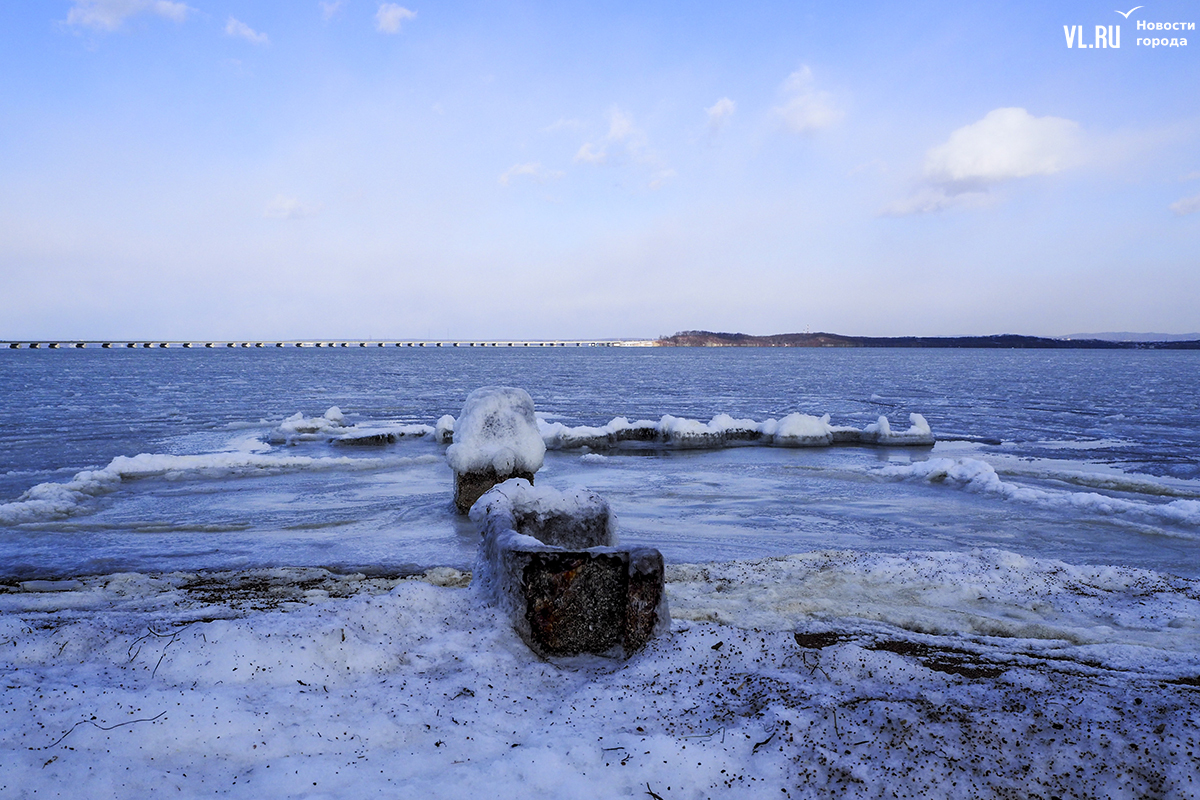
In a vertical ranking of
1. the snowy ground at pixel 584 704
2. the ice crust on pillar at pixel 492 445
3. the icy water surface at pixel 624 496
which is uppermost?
the ice crust on pillar at pixel 492 445

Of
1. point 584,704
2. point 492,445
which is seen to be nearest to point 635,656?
point 584,704

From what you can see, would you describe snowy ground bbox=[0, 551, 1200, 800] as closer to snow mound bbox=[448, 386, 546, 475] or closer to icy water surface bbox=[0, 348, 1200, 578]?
icy water surface bbox=[0, 348, 1200, 578]

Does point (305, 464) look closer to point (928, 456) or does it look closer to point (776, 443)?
point (776, 443)

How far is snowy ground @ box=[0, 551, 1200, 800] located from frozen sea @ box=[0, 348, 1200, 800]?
0.02 metres

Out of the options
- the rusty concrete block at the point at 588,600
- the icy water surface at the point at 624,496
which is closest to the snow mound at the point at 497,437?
the icy water surface at the point at 624,496

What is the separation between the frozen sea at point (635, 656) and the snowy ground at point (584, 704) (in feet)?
0.06

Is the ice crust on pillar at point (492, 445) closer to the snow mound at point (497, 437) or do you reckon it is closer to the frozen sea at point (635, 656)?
the snow mound at point (497, 437)

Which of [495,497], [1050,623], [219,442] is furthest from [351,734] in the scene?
[219,442]

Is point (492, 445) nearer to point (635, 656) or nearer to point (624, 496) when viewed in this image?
point (624, 496)

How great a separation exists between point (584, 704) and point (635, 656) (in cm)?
73

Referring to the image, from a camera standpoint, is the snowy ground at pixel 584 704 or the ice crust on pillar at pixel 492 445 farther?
the ice crust on pillar at pixel 492 445

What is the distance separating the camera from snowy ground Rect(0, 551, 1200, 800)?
3.12 m

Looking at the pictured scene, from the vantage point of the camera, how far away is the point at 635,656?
14.9 ft

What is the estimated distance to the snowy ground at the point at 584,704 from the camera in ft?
10.2
